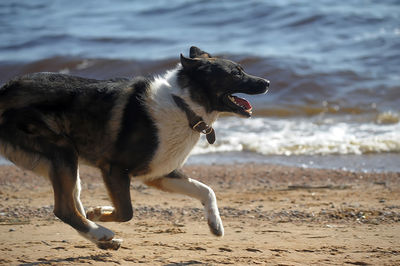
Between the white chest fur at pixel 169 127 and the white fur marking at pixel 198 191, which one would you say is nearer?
the white chest fur at pixel 169 127

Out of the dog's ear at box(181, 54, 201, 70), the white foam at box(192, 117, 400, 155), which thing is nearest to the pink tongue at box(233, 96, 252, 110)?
the dog's ear at box(181, 54, 201, 70)

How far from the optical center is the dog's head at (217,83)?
15.1 feet

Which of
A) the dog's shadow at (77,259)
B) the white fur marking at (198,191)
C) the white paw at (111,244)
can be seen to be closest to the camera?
the dog's shadow at (77,259)

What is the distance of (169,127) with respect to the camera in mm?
4531

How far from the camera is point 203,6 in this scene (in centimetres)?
2028

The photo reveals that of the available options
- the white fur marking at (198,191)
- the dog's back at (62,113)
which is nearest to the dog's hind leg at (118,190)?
the dog's back at (62,113)

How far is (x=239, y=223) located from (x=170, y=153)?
1.23m

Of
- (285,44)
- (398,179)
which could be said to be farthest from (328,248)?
(285,44)

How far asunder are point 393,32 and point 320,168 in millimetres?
9583

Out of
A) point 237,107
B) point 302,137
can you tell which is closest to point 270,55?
point 302,137

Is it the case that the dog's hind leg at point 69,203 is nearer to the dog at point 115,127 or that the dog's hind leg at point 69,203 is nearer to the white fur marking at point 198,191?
the dog at point 115,127

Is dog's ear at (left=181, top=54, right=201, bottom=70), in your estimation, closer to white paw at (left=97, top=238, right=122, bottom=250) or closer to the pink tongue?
the pink tongue

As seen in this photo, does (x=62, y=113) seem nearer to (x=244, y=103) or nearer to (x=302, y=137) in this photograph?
(x=244, y=103)

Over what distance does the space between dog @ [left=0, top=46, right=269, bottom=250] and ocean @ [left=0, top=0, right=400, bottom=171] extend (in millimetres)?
3543
